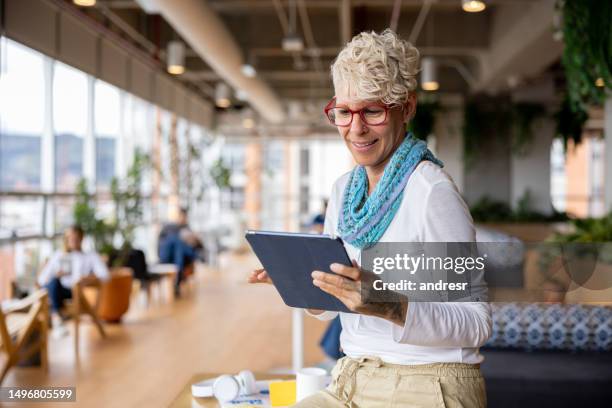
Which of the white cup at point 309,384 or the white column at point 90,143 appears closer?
the white cup at point 309,384

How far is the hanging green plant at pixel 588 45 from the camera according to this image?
176 inches

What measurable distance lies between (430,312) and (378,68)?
1.78 feet

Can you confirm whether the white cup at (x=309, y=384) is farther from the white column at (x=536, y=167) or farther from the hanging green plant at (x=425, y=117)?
the white column at (x=536, y=167)

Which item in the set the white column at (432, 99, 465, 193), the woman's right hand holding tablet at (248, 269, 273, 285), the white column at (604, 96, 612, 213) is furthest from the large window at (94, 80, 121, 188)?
the woman's right hand holding tablet at (248, 269, 273, 285)

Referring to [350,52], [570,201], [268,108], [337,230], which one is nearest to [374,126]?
[350,52]

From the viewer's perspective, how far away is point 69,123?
28.9 ft

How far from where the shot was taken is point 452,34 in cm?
1065

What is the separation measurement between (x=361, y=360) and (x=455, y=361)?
218 millimetres

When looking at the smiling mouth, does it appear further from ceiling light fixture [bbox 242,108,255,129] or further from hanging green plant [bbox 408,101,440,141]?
ceiling light fixture [bbox 242,108,255,129]

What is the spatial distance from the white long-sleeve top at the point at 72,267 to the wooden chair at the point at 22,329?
3.12 ft

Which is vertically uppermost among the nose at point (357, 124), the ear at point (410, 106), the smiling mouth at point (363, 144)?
the ear at point (410, 106)

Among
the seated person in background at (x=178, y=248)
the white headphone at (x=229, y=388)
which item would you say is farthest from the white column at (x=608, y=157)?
the white headphone at (x=229, y=388)

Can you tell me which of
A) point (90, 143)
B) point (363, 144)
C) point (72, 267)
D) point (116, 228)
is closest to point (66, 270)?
point (72, 267)

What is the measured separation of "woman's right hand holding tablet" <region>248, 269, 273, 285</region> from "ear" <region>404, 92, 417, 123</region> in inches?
19.9
